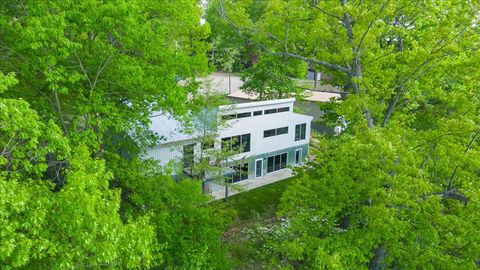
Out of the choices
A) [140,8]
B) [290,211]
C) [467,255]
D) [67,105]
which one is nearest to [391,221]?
[467,255]

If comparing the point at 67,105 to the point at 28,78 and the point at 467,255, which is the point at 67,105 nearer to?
the point at 28,78

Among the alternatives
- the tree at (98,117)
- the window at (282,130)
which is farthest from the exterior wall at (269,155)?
the tree at (98,117)

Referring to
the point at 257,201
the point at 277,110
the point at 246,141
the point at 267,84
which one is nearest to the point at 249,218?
the point at 257,201

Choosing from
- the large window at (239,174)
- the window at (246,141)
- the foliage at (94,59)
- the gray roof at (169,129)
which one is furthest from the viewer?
the window at (246,141)

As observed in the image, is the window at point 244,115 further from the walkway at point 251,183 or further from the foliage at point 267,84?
the foliage at point 267,84

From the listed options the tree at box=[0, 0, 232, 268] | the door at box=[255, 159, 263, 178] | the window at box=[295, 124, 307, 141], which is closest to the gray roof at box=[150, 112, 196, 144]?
the tree at box=[0, 0, 232, 268]

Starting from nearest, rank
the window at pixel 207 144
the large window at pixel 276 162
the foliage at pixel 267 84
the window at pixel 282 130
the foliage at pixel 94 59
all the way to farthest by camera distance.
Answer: the foliage at pixel 94 59, the window at pixel 207 144, the window at pixel 282 130, the large window at pixel 276 162, the foliage at pixel 267 84

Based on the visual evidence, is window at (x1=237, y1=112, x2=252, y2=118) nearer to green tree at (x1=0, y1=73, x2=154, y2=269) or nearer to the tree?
the tree
